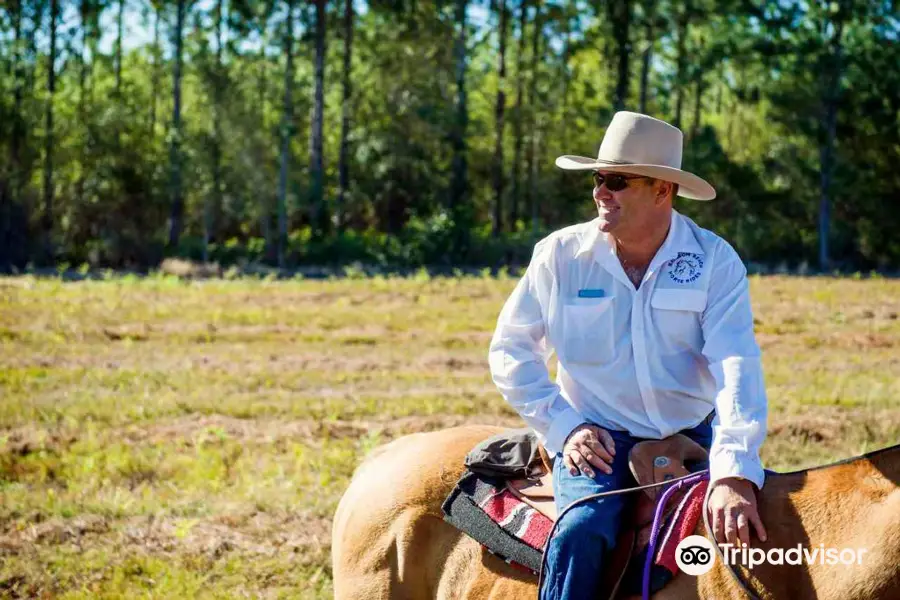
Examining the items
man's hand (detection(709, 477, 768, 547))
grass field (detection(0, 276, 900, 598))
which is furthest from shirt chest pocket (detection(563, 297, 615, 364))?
grass field (detection(0, 276, 900, 598))

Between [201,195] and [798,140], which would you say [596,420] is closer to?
[201,195]

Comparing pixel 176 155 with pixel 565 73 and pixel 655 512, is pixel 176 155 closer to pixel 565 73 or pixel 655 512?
pixel 565 73

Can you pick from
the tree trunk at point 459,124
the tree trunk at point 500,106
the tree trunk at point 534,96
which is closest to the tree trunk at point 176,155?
the tree trunk at point 459,124

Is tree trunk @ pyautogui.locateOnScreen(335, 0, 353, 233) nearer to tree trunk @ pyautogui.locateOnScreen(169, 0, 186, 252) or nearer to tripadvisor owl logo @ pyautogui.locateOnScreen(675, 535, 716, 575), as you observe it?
tree trunk @ pyautogui.locateOnScreen(169, 0, 186, 252)

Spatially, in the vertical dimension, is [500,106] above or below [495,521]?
above

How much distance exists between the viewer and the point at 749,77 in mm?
38625

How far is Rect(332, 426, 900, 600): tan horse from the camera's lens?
2881mm

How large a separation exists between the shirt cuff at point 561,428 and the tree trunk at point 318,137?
2892 centimetres

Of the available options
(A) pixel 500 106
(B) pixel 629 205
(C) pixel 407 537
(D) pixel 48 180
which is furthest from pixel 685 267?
(A) pixel 500 106

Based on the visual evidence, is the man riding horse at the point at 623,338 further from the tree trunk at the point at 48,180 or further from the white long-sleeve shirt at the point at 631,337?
the tree trunk at the point at 48,180

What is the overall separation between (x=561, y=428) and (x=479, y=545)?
494mm

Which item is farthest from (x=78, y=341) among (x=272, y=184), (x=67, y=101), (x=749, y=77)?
(x=749, y=77)

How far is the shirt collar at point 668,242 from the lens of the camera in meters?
3.46

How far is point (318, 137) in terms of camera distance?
31969mm
